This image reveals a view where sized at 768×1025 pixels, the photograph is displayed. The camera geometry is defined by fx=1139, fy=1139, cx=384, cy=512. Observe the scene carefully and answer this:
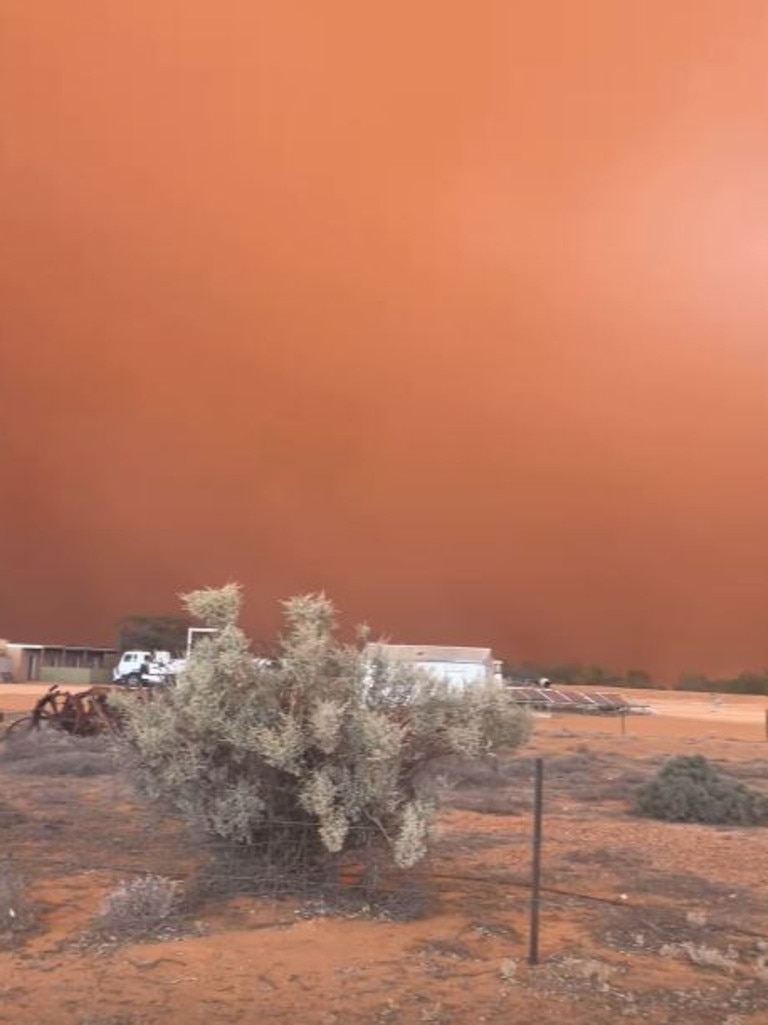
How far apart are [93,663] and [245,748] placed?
3877 inches

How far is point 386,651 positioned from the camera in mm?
9695

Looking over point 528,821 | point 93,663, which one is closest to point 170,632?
point 93,663

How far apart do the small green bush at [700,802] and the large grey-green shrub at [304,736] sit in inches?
308

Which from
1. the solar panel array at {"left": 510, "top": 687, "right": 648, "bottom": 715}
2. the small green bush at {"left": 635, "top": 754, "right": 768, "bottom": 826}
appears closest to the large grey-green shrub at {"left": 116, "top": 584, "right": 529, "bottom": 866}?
the small green bush at {"left": 635, "top": 754, "right": 768, "bottom": 826}

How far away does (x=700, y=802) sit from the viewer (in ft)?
53.7

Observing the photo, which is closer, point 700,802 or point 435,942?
point 435,942

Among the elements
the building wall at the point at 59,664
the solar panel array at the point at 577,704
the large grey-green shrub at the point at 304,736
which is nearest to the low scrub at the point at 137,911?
the large grey-green shrub at the point at 304,736

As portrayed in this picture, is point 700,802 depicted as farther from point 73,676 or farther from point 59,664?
point 59,664

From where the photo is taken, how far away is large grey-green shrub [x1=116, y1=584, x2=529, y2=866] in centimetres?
866

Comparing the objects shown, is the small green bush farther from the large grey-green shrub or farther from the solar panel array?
the solar panel array

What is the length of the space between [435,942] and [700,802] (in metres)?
9.26

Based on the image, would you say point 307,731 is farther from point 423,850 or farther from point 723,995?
point 723,995

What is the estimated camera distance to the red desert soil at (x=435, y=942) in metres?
6.71

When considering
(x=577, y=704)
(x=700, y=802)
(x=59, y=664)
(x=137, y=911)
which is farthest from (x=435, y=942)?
(x=59, y=664)
